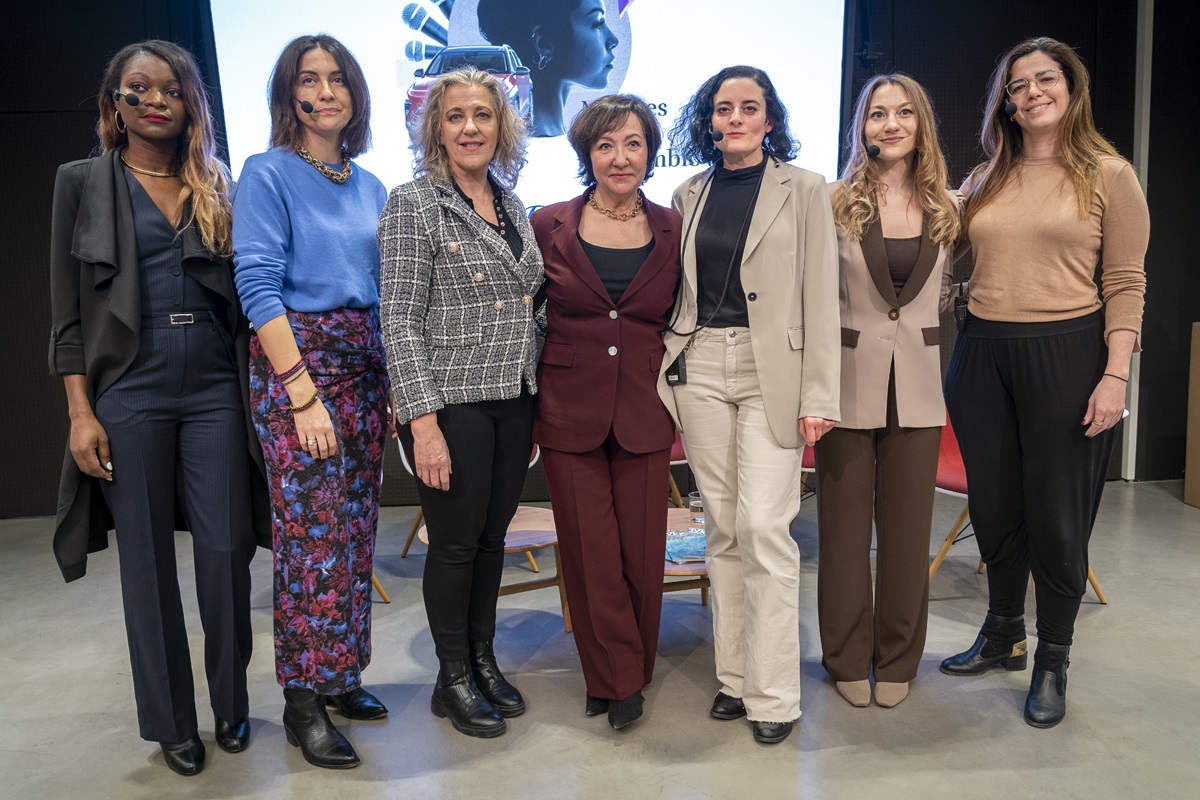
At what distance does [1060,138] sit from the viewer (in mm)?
2494

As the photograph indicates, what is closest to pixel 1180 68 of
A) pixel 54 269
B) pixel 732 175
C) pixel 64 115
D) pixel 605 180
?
pixel 732 175

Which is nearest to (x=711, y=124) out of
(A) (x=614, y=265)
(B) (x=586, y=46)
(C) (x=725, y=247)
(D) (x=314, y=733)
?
(C) (x=725, y=247)

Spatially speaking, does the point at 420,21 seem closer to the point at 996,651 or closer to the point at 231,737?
the point at 231,737

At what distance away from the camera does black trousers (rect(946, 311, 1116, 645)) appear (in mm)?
2441

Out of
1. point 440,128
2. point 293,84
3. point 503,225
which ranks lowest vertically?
point 503,225

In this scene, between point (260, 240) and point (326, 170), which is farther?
point (326, 170)

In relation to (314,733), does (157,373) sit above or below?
above

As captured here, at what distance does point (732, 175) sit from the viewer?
2.46 metres

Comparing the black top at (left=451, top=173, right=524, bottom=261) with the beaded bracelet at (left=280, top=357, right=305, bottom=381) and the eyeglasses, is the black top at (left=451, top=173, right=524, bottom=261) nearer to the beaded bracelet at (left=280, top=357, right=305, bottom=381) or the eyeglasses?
the beaded bracelet at (left=280, top=357, right=305, bottom=381)

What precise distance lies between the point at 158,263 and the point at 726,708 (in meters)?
1.97

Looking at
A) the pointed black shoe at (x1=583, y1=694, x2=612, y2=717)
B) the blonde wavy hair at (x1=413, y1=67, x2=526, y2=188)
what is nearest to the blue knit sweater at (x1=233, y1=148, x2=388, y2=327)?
the blonde wavy hair at (x1=413, y1=67, x2=526, y2=188)

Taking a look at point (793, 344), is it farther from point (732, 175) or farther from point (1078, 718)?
point (1078, 718)

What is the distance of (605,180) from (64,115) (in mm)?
4078

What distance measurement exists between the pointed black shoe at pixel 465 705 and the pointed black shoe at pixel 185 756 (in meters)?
0.65
